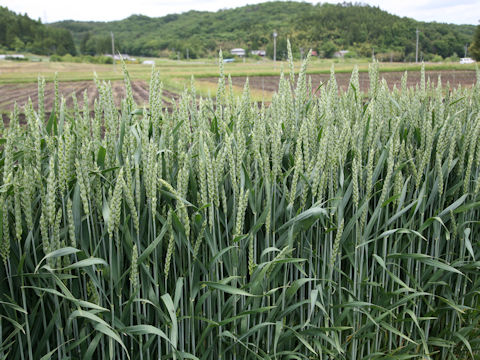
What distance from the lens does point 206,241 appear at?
58.2 inches

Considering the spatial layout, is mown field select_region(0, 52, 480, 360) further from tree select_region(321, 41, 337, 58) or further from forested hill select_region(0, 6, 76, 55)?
tree select_region(321, 41, 337, 58)

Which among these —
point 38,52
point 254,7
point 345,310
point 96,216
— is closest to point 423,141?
point 345,310

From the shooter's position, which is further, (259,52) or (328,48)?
(259,52)

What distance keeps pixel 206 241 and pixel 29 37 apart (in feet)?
177

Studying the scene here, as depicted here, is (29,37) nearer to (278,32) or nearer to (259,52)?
(278,32)

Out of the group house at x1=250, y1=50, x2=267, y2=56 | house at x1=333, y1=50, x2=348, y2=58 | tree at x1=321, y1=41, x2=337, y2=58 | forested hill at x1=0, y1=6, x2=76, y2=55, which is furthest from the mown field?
house at x1=250, y1=50, x2=267, y2=56

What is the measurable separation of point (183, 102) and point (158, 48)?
74464mm

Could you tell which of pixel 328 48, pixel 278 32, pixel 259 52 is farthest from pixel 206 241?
pixel 259 52

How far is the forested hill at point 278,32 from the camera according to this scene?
208 ft

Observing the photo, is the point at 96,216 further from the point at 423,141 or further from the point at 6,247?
the point at 423,141

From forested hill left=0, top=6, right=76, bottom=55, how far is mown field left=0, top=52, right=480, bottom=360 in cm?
4870

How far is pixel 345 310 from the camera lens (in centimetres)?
167

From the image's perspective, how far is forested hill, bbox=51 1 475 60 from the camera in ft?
208

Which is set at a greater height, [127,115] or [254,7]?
[254,7]
